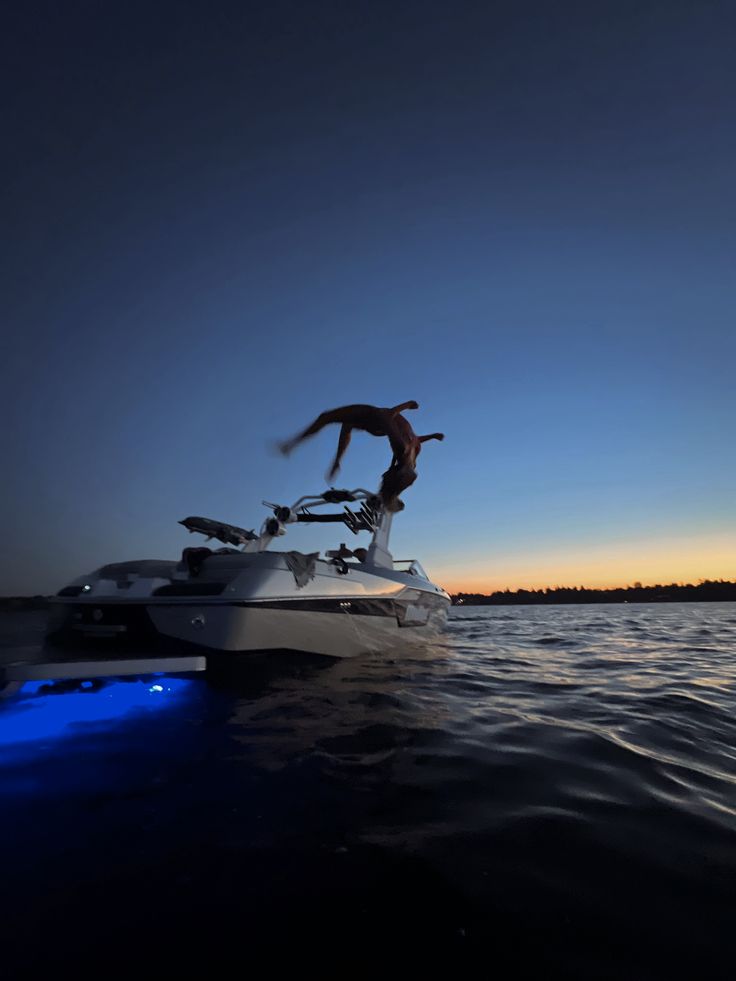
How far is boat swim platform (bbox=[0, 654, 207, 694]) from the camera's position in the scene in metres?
4.58

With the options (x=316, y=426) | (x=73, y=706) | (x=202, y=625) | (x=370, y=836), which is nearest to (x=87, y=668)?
(x=73, y=706)

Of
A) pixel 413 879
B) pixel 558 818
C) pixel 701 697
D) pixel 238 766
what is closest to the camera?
pixel 413 879

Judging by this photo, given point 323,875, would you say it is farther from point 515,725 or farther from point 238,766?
point 515,725

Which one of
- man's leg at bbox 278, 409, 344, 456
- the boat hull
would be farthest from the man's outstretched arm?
the boat hull

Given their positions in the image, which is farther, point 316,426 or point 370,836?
point 316,426

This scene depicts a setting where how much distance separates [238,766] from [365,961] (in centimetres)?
197

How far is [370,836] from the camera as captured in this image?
2203 millimetres

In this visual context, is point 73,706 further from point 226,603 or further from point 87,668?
point 226,603

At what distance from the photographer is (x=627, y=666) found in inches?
300

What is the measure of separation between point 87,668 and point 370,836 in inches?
159

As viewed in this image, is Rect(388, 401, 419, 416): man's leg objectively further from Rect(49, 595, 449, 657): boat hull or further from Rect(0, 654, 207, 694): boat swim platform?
Rect(0, 654, 207, 694): boat swim platform

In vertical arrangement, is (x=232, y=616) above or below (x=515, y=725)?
above

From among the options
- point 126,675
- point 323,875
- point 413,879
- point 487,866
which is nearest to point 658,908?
point 487,866

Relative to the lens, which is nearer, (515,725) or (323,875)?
(323,875)
